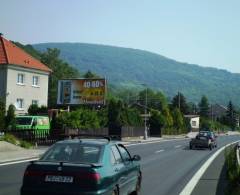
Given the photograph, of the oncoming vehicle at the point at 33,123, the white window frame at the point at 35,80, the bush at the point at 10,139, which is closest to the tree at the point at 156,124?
the white window frame at the point at 35,80

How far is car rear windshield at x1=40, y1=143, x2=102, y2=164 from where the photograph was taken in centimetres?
949

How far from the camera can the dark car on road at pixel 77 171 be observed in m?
8.90

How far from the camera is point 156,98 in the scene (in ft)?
609

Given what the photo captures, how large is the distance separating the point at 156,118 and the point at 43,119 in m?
41.0

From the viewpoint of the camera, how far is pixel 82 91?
57812 mm

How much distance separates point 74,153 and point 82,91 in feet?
158

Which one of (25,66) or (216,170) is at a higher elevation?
(25,66)

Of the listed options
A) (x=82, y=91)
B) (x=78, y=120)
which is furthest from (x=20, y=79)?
(x=78, y=120)

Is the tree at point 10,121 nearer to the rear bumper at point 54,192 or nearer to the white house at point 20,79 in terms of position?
the white house at point 20,79

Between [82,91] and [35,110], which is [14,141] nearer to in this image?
[35,110]

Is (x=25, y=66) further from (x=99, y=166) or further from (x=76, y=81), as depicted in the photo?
(x=99, y=166)

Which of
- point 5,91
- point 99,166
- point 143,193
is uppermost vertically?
point 5,91

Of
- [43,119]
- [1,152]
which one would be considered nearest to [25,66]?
[43,119]

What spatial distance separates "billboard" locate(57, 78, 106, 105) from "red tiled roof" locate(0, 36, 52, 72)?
235 inches
